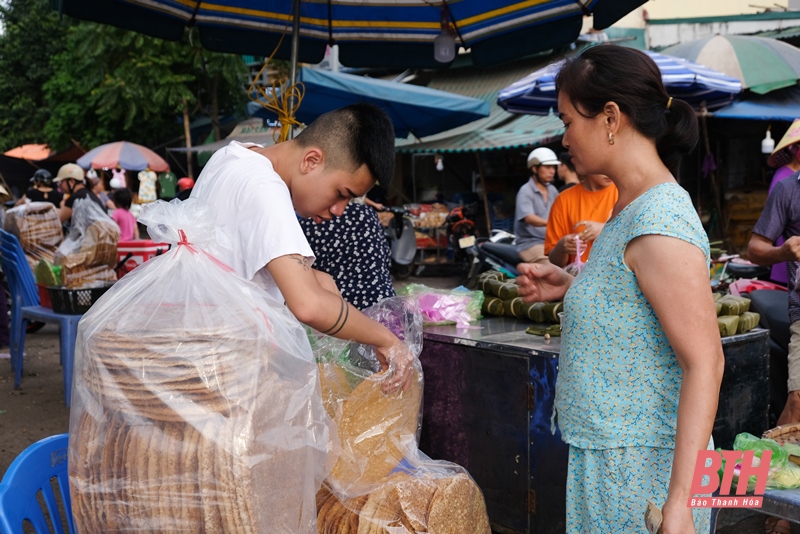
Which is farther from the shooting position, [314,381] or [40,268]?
[40,268]

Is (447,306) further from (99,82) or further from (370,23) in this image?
(99,82)

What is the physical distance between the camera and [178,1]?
3758 mm

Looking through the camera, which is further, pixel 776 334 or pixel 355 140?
pixel 776 334

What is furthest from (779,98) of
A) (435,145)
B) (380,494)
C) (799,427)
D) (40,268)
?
(380,494)

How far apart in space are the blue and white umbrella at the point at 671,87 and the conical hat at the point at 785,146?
6.13ft

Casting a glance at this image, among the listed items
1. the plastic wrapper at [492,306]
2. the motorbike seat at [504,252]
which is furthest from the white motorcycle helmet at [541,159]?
the plastic wrapper at [492,306]

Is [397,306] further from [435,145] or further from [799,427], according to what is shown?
[435,145]

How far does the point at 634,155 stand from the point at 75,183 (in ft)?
25.2

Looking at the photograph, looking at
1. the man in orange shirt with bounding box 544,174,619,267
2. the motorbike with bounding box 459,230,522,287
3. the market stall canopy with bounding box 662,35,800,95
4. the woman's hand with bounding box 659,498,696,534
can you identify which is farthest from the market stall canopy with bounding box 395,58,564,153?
the woman's hand with bounding box 659,498,696,534

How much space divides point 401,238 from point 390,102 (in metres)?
2.37

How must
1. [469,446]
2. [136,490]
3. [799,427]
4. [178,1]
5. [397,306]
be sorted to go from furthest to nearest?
[178,1], [469,446], [799,427], [397,306], [136,490]

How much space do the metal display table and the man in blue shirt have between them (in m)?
3.31

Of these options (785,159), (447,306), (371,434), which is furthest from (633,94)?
(785,159)

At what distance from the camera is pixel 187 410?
1.31m
